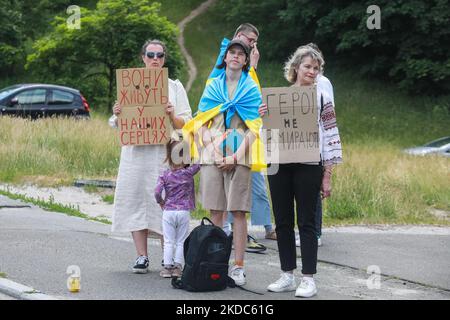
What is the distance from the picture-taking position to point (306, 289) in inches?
327

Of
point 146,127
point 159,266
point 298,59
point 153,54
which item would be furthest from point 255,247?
point 298,59

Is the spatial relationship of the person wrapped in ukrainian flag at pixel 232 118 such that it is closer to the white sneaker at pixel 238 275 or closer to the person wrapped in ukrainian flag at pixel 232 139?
the person wrapped in ukrainian flag at pixel 232 139

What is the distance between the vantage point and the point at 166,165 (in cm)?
921

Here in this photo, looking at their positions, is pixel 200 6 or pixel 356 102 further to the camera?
pixel 200 6

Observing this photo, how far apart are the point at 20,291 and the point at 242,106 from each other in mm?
2405

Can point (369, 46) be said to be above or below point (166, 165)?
above

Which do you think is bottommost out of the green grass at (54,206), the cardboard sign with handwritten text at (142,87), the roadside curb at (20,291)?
the roadside curb at (20,291)

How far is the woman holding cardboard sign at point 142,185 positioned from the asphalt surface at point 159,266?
1.34ft

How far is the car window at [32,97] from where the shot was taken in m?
27.0

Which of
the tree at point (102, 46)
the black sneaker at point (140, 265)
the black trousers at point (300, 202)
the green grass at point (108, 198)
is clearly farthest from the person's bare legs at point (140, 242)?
the tree at point (102, 46)

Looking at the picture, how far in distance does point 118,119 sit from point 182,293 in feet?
5.93
